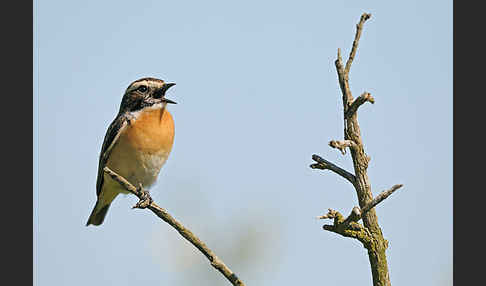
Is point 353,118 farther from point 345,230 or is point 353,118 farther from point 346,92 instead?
point 345,230

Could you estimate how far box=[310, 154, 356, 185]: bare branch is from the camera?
2561 millimetres

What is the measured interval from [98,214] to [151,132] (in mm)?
2262

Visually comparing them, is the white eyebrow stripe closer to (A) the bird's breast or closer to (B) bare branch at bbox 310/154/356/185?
(A) the bird's breast

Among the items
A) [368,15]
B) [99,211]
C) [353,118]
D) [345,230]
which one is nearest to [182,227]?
[345,230]

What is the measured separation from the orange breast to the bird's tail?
6.02 ft

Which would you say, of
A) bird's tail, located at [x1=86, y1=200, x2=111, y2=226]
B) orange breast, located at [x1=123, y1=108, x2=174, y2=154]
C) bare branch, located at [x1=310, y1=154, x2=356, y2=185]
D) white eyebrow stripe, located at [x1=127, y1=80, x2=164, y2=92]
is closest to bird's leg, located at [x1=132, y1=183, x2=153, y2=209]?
orange breast, located at [x1=123, y1=108, x2=174, y2=154]

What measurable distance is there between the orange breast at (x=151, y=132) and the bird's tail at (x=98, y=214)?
1.84 metres

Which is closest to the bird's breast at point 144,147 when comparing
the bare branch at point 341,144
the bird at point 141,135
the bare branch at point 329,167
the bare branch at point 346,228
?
the bird at point 141,135

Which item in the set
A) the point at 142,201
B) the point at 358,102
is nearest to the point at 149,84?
the point at 142,201

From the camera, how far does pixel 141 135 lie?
674cm

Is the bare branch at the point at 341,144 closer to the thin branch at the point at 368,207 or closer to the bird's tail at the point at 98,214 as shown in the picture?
the thin branch at the point at 368,207

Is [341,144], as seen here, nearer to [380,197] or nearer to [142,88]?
[380,197]

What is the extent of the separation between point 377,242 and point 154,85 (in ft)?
16.1

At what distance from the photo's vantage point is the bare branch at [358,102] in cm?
243
